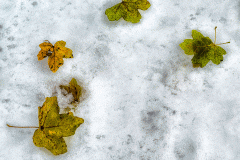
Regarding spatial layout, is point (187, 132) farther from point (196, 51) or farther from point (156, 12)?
point (156, 12)

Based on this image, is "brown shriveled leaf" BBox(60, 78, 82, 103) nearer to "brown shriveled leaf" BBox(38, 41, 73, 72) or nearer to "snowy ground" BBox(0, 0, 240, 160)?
"snowy ground" BBox(0, 0, 240, 160)

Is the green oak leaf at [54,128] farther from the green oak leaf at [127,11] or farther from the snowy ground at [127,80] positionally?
the green oak leaf at [127,11]

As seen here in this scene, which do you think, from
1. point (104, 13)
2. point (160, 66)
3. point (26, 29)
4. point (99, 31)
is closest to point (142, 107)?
point (160, 66)

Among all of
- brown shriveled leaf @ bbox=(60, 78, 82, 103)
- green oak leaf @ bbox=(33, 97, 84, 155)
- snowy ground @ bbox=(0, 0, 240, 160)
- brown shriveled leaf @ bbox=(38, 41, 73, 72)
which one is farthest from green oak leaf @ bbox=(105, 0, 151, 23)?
green oak leaf @ bbox=(33, 97, 84, 155)

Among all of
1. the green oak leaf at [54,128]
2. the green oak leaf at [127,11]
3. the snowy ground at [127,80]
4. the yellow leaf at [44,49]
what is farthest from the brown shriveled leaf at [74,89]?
the green oak leaf at [127,11]

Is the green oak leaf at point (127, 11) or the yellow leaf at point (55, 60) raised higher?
the green oak leaf at point (127, 11)
